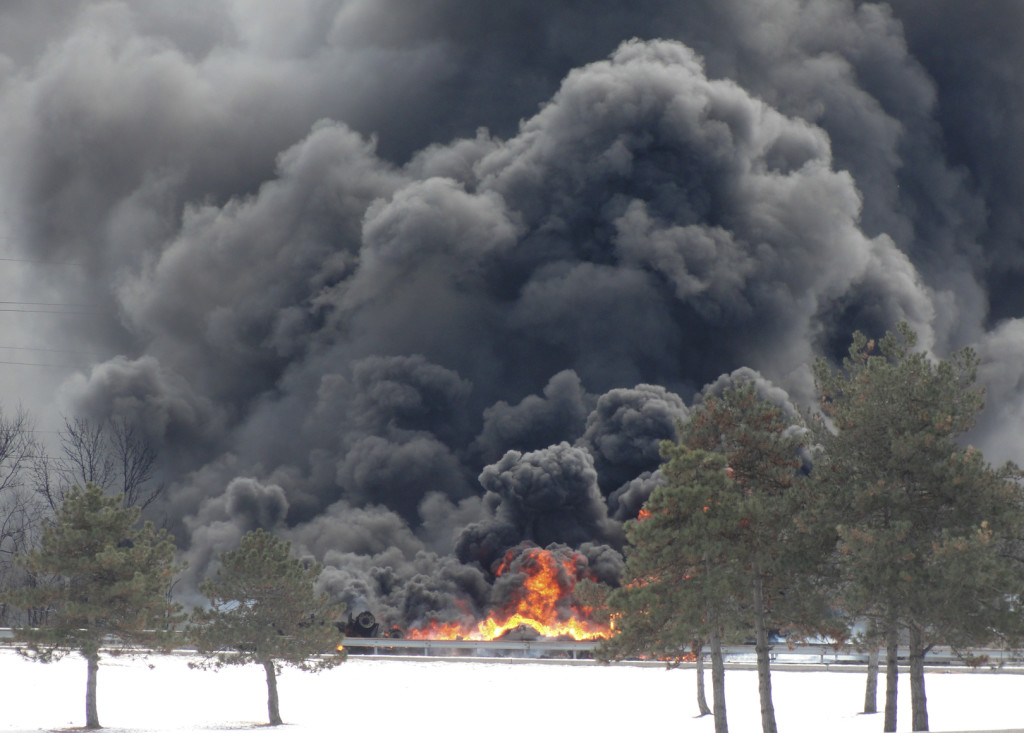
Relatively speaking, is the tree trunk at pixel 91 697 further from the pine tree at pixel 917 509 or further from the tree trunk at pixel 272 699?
the pine tree at pixel 917 509

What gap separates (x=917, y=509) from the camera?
2595cm

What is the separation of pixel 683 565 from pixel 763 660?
10.6ft

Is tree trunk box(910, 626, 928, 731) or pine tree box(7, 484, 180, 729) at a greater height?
pine tree box(7, 484, 180, 729)

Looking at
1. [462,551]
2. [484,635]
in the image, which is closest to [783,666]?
[484,635]

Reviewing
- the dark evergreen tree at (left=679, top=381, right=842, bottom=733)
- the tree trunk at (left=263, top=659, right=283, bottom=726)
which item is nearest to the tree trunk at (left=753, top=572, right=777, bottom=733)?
the dark evergreen tree at (left=679, top=381, right=842, bottom=733)

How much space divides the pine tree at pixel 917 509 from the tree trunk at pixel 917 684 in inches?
1.4

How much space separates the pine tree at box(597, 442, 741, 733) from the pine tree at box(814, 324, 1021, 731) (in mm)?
2902

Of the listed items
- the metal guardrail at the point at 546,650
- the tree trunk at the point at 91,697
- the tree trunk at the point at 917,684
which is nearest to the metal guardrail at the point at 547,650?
the metal guardrail at the point at 546,650

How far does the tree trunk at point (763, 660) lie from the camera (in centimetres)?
2655

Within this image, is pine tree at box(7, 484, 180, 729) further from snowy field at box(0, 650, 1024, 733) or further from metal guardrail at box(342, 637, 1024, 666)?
metal guardrail at box(342, 637, 1024, 666)

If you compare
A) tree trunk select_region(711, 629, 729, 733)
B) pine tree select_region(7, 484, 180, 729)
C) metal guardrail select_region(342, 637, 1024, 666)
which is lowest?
metal guardrail select_region(342, 637, 1024, 666)

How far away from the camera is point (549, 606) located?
78.9m

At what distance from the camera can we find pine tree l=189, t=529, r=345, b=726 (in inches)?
1474

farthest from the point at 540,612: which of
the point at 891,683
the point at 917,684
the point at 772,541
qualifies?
the point at 917,684
